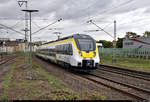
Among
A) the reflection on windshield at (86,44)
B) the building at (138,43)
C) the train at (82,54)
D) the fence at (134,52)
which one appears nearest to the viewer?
the train at (82,54)

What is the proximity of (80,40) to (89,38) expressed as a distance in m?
0.98

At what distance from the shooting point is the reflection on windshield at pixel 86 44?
1331cm

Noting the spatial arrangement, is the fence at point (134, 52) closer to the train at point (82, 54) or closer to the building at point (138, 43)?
the building at point (138, 43)

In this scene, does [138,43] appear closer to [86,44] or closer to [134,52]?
[134,52]

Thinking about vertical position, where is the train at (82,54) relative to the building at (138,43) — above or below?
below

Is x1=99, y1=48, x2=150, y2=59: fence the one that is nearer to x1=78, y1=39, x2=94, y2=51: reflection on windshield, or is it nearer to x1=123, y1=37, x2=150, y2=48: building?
x1=123, y1=37, x2=150, y2=48: building

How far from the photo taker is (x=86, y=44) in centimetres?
1359

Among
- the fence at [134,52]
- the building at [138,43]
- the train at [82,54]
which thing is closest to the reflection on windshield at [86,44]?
the train at [82,54]

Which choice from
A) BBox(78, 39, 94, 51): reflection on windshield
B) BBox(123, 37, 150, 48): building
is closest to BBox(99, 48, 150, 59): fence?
BBox(123, 37, 150, 48): building

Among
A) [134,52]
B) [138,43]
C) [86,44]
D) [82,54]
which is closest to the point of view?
[82,54]

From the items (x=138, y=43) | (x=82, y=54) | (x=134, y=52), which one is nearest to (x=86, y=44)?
(x=82, y=54)

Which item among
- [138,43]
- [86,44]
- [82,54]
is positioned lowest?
[82,54]

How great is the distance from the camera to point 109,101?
6410 millimetres

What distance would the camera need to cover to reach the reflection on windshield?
1331cm
